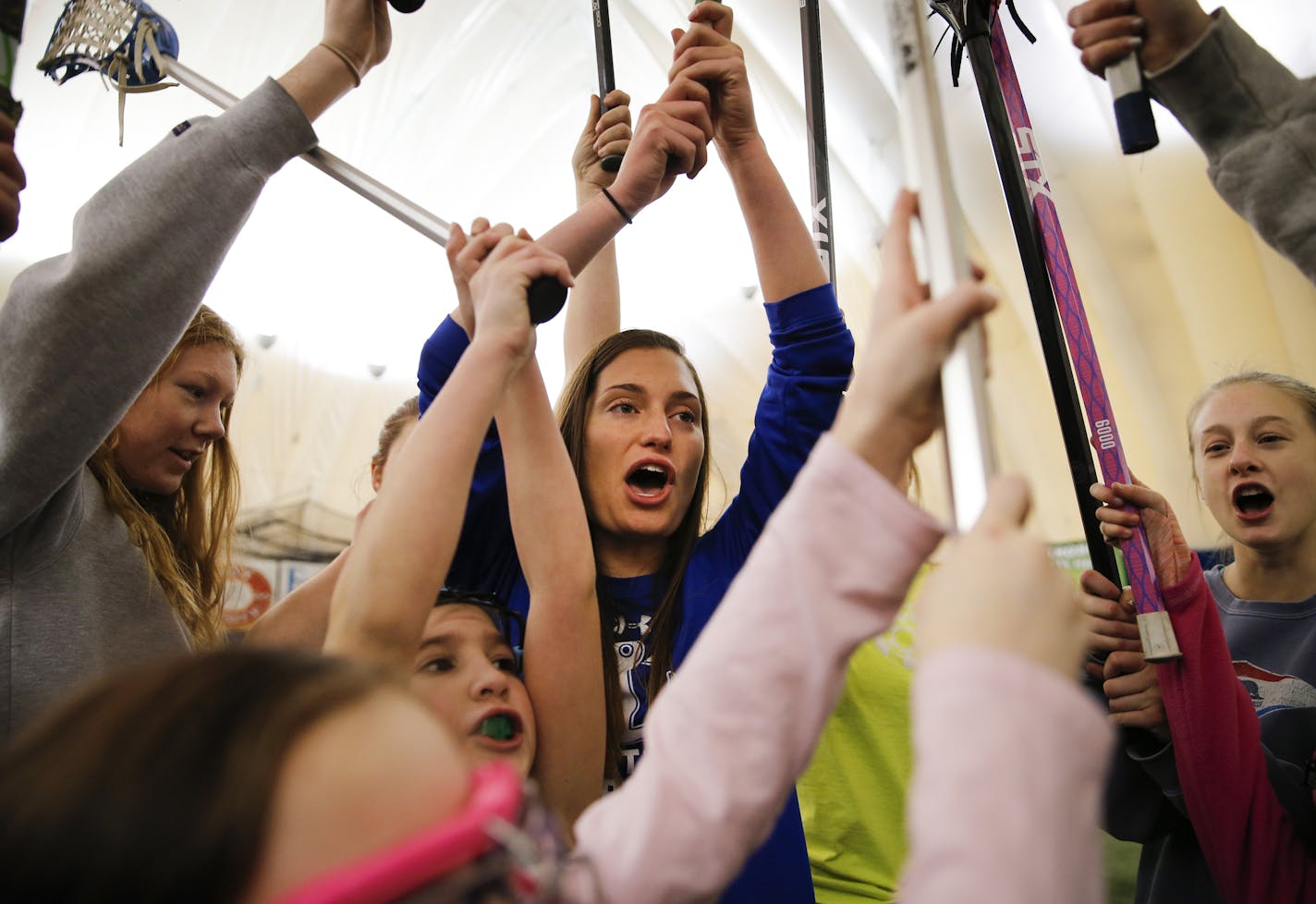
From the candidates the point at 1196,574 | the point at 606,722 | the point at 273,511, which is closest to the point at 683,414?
the point at 606,722

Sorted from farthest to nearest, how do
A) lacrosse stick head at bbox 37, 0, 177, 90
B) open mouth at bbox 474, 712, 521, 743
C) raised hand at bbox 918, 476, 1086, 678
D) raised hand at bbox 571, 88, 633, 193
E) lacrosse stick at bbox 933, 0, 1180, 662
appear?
raised hand at bbox 571, 88, 633, 193 → lacrosse stick head at bbox 37, 0, 177, 90 → lacrosse stick at bbox 933, 0, 1180, 662 → open mouth at bbox 474, 712, 521, 743 → raised hand at bbox 918, 476, 1086, 678

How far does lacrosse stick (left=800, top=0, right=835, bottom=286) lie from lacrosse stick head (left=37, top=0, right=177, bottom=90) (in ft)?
2.75

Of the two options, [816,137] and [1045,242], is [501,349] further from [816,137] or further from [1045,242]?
[816,137]

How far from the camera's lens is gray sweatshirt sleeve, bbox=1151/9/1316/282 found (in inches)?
24.8

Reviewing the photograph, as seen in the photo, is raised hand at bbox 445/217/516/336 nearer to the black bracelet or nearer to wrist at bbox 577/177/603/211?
the black bracelet

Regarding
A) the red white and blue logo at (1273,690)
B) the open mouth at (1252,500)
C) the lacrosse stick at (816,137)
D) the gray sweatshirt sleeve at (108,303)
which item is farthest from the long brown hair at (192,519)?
the open mouth at (1252,500)

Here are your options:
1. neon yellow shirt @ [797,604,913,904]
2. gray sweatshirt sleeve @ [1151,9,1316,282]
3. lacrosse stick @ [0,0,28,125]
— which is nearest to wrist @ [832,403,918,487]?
gray sweatshirt sleeve @ [1151,9,1316,282]

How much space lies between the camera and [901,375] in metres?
0.45

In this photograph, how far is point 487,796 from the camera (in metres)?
0.39

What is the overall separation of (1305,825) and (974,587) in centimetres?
76

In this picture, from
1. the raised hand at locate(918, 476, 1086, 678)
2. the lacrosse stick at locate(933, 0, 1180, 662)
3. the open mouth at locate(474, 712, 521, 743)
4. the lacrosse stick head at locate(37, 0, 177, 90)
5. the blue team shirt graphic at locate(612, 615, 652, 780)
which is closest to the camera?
the raised hand at locate(918, 476, 1086, 678)

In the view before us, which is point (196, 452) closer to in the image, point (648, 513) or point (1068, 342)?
point (648, 513)

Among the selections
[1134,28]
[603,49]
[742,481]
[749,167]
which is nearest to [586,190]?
[603,49]

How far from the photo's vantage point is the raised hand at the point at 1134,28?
67cm
